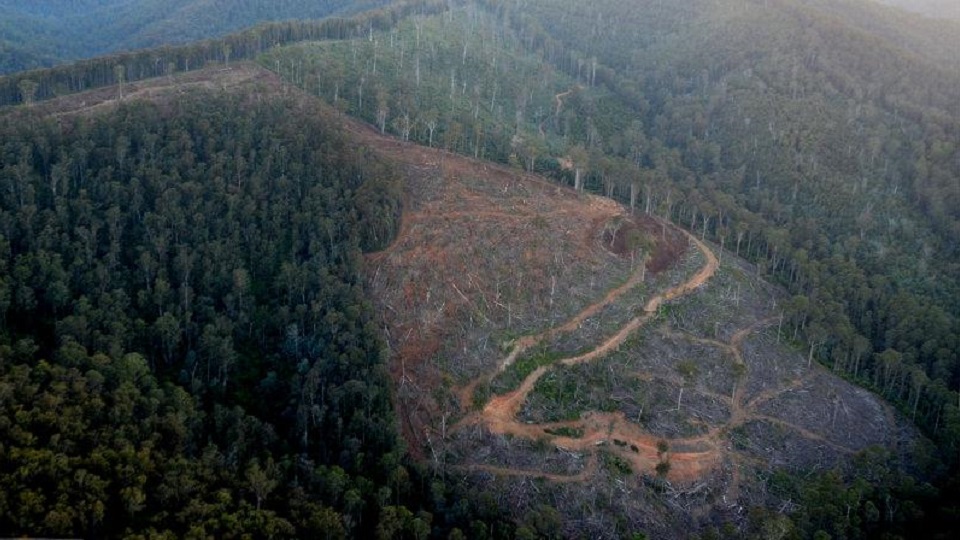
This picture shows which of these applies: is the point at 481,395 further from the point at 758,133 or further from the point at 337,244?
the point at 758,133

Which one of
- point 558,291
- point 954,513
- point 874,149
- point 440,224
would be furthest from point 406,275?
point 874,149

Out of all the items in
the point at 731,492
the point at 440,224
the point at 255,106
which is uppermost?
the point at 255,106

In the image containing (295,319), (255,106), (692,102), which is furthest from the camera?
(692,102)

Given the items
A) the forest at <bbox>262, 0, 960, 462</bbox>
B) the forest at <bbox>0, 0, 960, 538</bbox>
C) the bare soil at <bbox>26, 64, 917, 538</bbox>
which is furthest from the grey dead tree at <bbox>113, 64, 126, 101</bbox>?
the forest at <bbox>262, 0, 960, 462</bbox>

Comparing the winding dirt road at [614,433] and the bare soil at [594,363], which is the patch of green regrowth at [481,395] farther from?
the winding dirt road at [614,433]

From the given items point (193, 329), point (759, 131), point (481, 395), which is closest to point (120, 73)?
point (193, 329)

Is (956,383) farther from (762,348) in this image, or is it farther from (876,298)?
(762,348)

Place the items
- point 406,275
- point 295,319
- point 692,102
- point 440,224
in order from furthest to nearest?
1. point 692,102
2. point 440,224
3. point 406,275
4. point 295,319

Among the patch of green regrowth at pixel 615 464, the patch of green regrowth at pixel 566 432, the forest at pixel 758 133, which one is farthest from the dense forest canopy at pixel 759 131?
the patch of green regrowth at pixel 566 432
